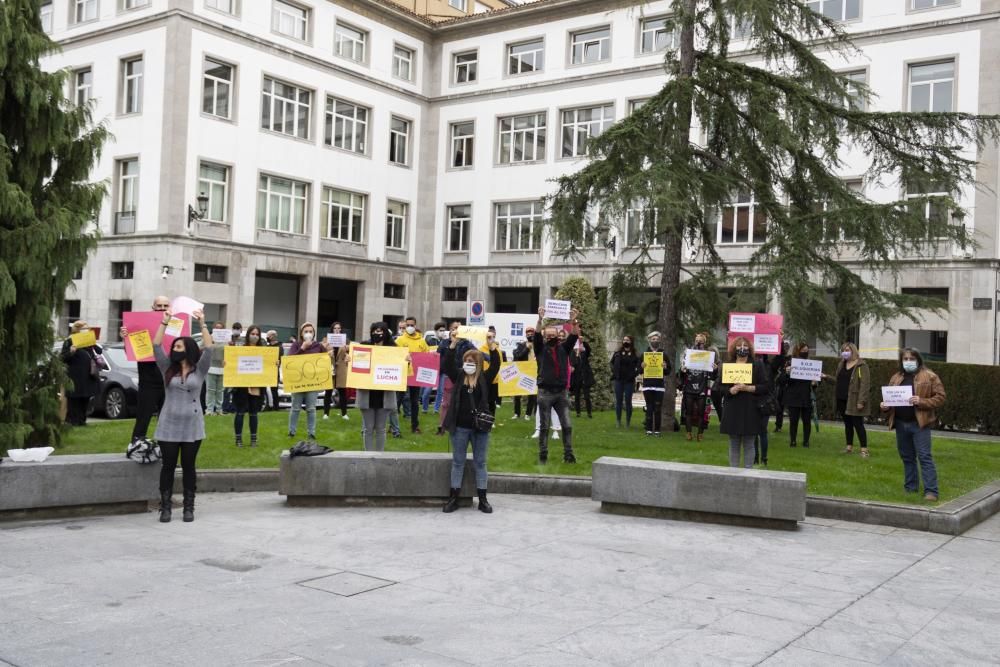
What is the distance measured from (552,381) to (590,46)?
3088 cm

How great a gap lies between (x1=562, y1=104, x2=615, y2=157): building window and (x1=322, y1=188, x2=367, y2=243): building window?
9180 millimetres

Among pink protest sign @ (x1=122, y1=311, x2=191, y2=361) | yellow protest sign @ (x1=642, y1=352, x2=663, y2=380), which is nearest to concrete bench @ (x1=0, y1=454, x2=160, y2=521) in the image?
pink protest sign @ (x1=122, y1=311, x2=191, y2=361)

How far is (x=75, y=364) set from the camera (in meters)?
15.2

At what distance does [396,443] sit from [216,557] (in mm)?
7049

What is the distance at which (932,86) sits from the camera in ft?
109

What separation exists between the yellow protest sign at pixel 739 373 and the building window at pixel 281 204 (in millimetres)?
29356

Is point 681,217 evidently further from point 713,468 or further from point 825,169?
point 713,468

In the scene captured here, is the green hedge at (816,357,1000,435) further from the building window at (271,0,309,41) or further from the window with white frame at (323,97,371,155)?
the building window at (271,0,309,41)

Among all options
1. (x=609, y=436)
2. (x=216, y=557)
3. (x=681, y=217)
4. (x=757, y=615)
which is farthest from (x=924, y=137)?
(x=216, y=557)

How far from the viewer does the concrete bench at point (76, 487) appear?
30.9 feet

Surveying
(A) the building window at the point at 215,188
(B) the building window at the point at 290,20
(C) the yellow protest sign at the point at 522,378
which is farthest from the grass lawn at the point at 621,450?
(B) the building window at the point at 290,20

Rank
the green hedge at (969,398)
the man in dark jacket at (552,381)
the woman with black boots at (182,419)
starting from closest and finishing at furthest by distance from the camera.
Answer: the woman with black boots at (182,419) < the man in dark jacket at (552,381) < the green hedge at (969,398)

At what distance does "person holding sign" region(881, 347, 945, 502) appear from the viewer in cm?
1100

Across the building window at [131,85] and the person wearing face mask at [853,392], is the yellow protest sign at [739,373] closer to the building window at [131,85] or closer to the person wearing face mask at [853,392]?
the person wearing face mask at [853,392]
